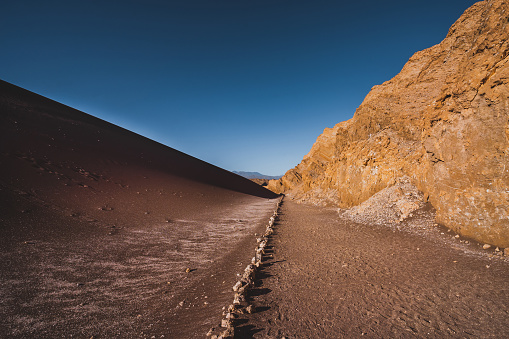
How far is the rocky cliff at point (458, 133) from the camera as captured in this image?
7.46 metres

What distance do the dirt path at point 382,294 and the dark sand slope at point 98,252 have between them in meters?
1.35

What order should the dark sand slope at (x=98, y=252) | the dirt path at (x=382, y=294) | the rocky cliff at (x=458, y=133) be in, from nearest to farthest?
the dirt path at (x=382, y=294) < the dark sand slope at (x=98, y=252) < the rocky cliff at (x=458, y=133)

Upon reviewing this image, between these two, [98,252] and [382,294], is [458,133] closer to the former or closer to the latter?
[382,294]

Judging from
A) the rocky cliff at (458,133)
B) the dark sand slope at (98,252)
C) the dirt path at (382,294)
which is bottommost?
the dark sand slope at (98,252)

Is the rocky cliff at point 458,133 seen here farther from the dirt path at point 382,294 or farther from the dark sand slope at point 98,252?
the dark sand slope at point 98,252

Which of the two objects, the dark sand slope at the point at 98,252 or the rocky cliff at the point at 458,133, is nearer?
the dark sand slope at the point at 98,252

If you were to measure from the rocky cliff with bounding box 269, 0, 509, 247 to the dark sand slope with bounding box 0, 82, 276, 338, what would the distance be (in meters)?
9.02

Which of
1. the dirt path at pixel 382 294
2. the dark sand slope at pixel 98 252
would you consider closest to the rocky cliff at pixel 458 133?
the dirt path at pixel 382 294

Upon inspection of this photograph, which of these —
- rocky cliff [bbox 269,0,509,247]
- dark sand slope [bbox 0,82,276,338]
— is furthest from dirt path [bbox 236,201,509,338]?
rocky cliff [bbox 269,0,509,247]

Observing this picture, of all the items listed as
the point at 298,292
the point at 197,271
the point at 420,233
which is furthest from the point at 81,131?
the point at 420,233

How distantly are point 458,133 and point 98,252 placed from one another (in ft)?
51.3

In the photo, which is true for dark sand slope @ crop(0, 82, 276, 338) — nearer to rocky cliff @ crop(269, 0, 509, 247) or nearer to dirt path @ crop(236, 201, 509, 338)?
dirt path @ crop(236, 201, 509, 338)

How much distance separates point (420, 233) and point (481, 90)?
20.7 ft

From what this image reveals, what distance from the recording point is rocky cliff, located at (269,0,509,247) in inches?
294
